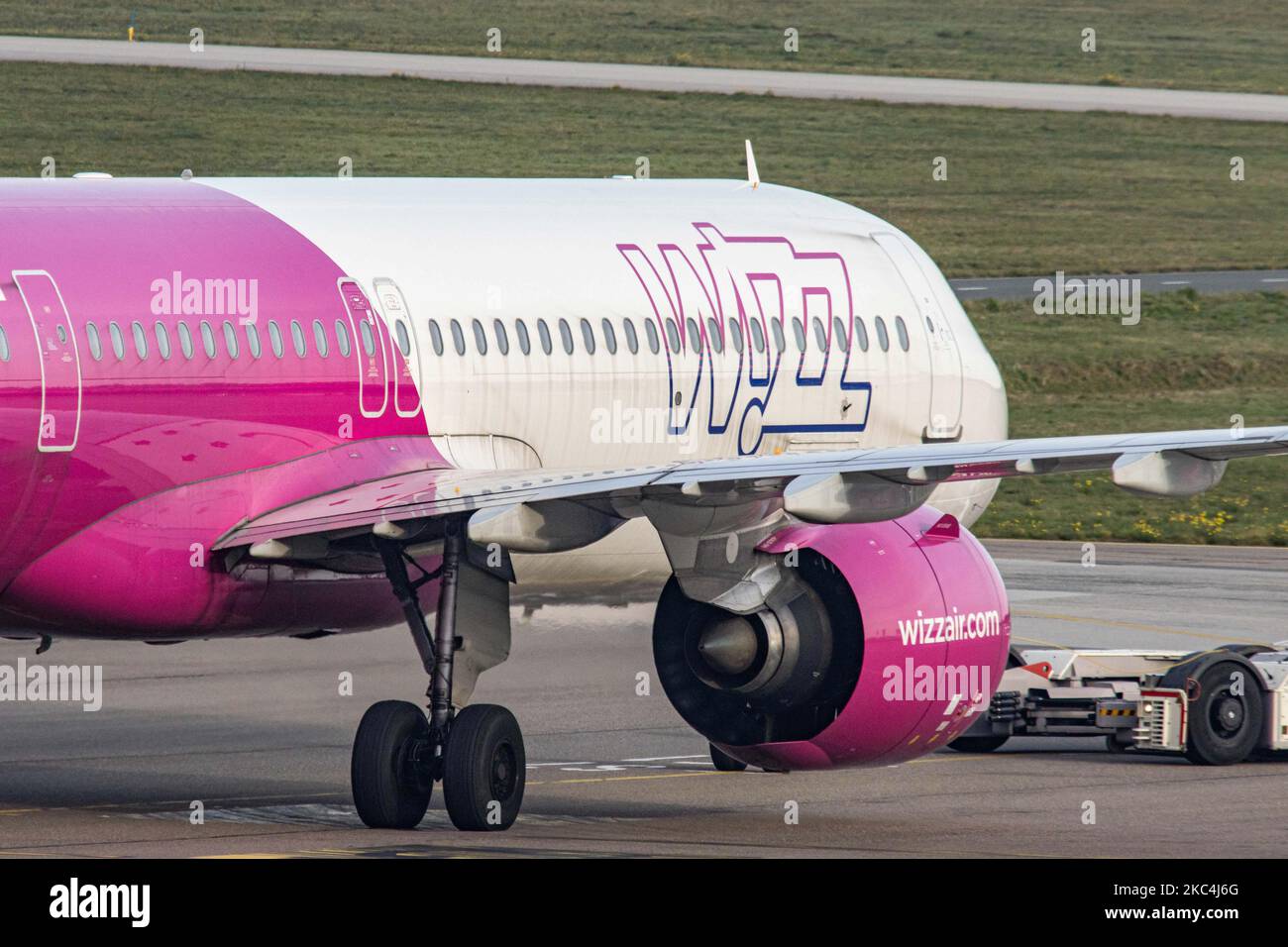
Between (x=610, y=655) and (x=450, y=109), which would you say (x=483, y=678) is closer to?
(x=610, y=655)

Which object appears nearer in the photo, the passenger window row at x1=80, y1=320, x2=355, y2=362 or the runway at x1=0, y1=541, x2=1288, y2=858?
the passenger window row at x1=80, y1=320, x2=355, y2=362

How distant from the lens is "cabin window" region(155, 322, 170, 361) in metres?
20.5

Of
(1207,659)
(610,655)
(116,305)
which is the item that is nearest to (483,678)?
(610,655)

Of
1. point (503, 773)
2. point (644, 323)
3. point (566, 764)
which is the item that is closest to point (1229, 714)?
point (566, 764)

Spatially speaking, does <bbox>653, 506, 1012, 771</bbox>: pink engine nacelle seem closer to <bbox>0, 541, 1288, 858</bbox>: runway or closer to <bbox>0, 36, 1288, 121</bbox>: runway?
<bbox>0, 541, 1288, 858</bbox>: runway

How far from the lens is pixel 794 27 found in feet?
338

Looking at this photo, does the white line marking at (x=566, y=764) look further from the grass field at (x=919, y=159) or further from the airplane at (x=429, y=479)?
the grass field at (x=919, y=159)

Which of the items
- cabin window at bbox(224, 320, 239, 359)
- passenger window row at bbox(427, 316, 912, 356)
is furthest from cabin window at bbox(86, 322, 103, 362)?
passenger window row at bbox(427, 316, 912, 356)

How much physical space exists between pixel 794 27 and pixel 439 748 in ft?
278

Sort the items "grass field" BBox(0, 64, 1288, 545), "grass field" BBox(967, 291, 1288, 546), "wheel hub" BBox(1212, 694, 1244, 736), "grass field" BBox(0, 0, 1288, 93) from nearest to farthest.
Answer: "wheel hub" BBox(1212, 694, 1244, 736) < "grass field" BBox(967, 291, 1288, 546) < "grass field" BBox(0, 64, 1288, 545) < "grass field" BBox(0, 0, 1288, 93)

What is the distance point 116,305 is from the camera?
2027 cm

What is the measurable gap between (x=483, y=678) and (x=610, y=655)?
3020 mm

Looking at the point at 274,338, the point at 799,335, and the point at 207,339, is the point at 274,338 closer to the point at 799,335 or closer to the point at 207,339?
the point at 207,339

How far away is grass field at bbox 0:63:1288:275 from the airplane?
47967 mm
